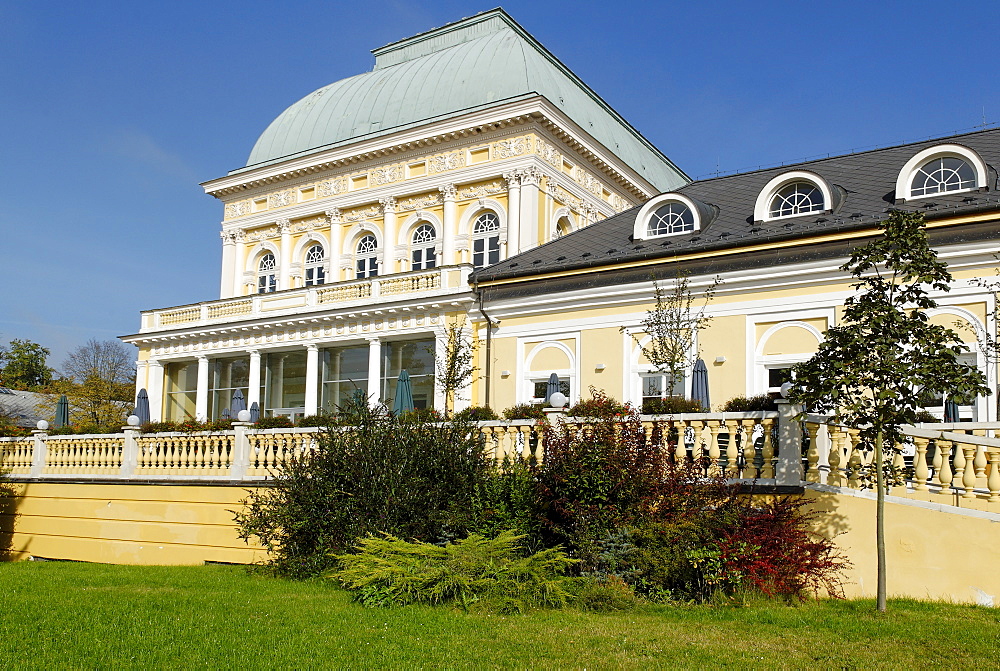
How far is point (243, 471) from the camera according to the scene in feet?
54.1

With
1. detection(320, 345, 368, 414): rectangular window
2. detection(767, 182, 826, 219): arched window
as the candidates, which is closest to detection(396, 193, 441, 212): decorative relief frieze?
detection(320, 345, 368, 414): rectangular window

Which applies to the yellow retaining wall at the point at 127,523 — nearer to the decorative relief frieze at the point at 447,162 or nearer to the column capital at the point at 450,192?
the column capital at the point at 450,192

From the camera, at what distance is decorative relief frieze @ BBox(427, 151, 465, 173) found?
117 feet

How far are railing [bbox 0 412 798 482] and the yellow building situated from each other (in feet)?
33.4

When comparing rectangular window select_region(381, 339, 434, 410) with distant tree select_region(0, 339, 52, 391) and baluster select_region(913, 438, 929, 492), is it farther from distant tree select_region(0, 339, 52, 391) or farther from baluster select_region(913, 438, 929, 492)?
distant tree select_region(0, 339, 52, 391)

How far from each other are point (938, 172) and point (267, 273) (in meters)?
28.9

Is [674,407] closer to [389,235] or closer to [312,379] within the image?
[312,379]

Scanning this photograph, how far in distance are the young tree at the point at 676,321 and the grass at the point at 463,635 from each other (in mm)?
11151

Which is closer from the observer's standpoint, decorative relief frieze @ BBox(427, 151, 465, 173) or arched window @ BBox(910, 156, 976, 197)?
arched window @ BBox(910, 156, 976, 197)

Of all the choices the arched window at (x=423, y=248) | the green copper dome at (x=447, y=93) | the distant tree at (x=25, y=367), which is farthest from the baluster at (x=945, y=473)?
the distant tree at (x=25, y=367)

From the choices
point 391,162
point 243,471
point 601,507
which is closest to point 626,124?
point 391,162

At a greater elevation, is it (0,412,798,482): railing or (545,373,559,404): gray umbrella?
(545,373,559,404): gray umbrella

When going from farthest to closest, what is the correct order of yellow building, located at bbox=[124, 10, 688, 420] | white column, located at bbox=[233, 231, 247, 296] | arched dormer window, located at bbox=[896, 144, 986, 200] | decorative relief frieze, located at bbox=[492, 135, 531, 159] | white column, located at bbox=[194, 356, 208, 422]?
white column, located at bbox=[233, 231, 247, 296] < decorative relief frieze, located at bbox=[492, 135, 531, 159] < white column, located at bbox=[194, 356, 208, 422] < yellow building, located at bbox=[124, 10, 688, 420] < arched dormer window, located at bbox=[896, 144, 986, 200]

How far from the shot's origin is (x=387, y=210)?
3697 centimetres
